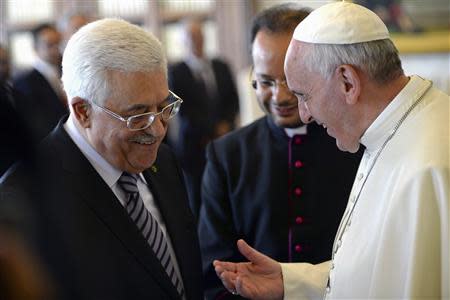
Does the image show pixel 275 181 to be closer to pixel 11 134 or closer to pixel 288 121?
pixel 288 121

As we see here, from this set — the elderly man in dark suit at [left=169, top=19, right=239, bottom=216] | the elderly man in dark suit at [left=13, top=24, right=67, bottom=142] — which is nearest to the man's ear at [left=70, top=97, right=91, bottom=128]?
the elderly man in dark suit at [left=13, top=24, right=67, bottom=142]

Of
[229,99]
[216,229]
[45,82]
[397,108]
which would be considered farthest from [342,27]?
[229,99]

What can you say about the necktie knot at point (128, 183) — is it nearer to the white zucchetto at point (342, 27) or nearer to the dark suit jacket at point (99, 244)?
the dark suit jacket at point (99, 244)

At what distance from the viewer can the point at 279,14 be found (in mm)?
2803

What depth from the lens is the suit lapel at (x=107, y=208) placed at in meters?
2.12

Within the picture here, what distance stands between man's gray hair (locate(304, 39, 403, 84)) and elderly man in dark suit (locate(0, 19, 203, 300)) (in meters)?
0.51

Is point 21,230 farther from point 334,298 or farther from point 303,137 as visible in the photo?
point 303,137

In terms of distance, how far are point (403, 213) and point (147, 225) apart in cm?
81

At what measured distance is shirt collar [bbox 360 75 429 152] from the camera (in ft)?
6.63

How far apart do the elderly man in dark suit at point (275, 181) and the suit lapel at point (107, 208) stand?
2.02ft

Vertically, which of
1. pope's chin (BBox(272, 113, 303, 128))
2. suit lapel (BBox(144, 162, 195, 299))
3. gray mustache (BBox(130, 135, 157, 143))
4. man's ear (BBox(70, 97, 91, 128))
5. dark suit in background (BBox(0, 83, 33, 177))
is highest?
dark suit in background (BBox(0, 83, 33, 177))

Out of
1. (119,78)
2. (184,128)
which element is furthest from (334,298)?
(184,128)

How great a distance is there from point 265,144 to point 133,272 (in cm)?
94

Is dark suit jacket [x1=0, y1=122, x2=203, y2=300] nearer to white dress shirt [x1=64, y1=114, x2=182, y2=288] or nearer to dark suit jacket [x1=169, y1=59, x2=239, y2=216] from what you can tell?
white dress shirt [x1=64, y1=114, x2=182, y2=288]
